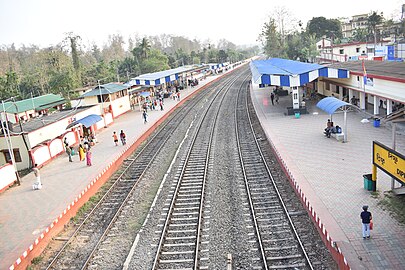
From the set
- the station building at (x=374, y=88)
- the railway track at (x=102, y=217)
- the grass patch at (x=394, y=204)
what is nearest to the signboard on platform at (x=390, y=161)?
the grass patch at (x=394, y=204)

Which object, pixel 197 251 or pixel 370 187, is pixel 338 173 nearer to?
pixel 370 187

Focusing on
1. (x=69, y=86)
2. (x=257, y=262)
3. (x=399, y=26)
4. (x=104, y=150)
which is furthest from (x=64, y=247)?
(x=399, y=26)

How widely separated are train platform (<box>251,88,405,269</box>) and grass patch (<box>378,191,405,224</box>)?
0.37ft

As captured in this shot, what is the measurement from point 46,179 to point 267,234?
39.4 ft

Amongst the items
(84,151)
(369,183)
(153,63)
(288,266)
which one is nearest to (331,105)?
(369,183)

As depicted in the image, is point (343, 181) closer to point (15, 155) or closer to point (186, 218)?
point (186, 218)

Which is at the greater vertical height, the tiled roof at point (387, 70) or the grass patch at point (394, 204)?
the tiled roof at point (387, 70)

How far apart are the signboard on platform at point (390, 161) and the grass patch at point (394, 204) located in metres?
1.24

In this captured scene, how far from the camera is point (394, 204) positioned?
1197cm

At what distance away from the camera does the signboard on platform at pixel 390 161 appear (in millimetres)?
10336

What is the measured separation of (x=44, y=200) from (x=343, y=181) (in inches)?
469

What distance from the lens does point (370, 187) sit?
13.1 m

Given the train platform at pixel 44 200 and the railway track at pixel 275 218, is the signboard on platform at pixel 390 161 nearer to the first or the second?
the railway track at pixel 275 218

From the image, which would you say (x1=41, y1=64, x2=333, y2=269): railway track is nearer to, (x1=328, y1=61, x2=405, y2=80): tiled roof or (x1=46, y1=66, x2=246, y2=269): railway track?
(x1=46, y1=66, x2=246, y2=269): railway track
